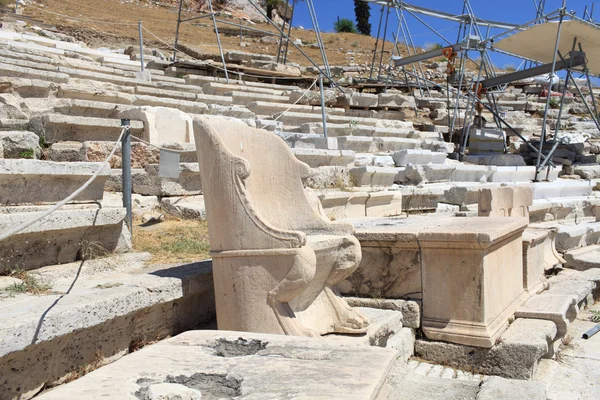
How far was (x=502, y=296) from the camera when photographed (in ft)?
14.6

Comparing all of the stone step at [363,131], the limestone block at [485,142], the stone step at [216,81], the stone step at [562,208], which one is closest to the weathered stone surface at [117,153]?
the stone step at [363,131]

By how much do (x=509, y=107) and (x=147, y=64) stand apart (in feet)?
41.9

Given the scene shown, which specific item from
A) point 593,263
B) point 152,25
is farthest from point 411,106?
point 152,25

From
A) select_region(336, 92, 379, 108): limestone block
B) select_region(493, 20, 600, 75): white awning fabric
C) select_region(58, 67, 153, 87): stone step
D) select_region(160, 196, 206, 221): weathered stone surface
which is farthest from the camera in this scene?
select_region(336, 92, 379, 108): limestone block

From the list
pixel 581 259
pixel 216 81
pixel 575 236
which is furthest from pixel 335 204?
pixel 216 81

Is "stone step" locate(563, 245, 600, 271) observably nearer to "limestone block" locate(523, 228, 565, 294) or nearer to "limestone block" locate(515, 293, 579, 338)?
"limestone block" locate(523, 228, 565, 294)

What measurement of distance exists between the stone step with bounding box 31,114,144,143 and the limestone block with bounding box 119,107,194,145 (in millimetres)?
109

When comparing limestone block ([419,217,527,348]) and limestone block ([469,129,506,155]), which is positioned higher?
limestone block ([469,129,506,155])

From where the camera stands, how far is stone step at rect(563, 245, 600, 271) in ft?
21.1

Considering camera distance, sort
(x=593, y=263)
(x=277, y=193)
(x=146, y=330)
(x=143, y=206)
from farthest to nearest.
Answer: (x=593, y=263), (x=143, y=206), (x=277, y=193), (x=146, y=330)

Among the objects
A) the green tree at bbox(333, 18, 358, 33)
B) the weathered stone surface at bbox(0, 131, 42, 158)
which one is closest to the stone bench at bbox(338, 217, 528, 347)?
the weathered stone surface at bbox(0, 131, 42, 158)

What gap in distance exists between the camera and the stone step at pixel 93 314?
2.31 m

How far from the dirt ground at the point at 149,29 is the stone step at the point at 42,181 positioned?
19096 mm

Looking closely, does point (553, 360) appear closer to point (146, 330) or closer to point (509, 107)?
point (146, 330)
